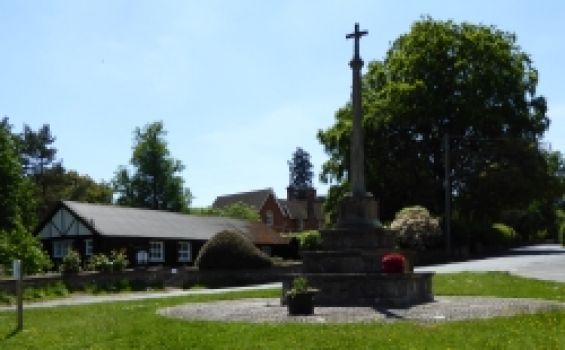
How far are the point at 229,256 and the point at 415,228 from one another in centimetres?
1446

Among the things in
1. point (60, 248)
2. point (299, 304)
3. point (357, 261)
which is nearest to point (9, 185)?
point (60, 248)

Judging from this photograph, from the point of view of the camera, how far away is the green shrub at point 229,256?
33.5 m

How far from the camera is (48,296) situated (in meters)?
26.6

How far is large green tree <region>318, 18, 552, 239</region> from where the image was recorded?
48750mm

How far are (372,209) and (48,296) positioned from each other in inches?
579

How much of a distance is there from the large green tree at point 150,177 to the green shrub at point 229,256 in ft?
135

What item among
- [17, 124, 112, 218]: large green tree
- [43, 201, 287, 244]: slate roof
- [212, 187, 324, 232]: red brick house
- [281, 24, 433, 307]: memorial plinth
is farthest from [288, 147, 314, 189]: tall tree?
[281, 24, 433, 307]: memorial plinth

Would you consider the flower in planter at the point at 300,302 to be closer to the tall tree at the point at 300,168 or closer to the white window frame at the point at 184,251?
the white window frame at the point at 184,251

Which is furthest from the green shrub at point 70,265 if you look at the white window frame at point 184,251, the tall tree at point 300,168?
the tall tree at point 300,168

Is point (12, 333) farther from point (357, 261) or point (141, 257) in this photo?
point (141, 257)

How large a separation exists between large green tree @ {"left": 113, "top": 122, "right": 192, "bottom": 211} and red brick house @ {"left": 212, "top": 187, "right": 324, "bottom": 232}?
1417 cm

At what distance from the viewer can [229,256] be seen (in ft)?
110

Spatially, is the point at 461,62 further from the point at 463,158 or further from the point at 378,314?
the point at 378,314

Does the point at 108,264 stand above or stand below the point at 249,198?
below
